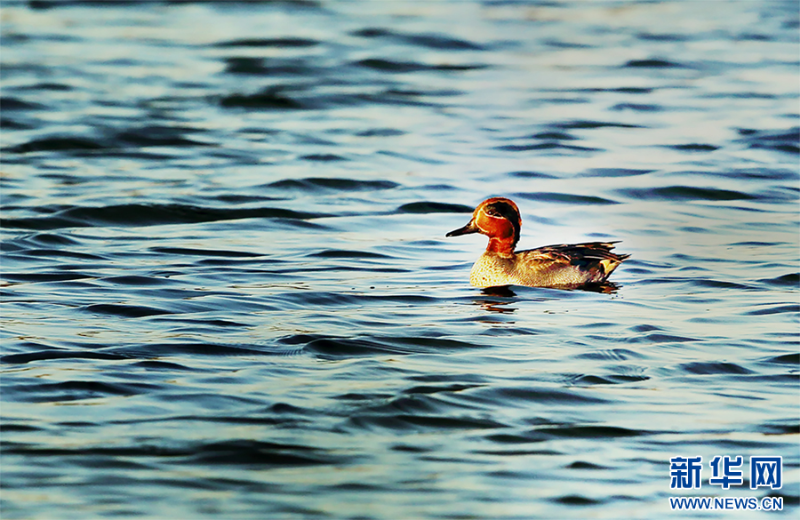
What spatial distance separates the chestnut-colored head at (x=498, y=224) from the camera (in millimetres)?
10664

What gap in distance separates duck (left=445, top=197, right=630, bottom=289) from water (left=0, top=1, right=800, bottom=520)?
0.14m

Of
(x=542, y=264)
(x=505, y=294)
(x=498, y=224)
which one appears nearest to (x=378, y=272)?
(x=498, y=224)

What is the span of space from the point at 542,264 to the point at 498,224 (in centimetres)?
62

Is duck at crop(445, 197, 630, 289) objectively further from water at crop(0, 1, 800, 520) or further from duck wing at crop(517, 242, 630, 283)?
water at crop(0, 1, 800, 520)

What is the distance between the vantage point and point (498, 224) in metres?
10.7

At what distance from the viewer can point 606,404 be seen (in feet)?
23.6

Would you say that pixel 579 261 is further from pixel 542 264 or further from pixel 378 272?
pixel 378 272

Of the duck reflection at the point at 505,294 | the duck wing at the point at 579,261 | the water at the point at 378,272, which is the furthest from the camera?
the duck wing at the point at 579,261

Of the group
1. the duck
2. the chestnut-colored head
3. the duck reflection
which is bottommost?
the duck reflection

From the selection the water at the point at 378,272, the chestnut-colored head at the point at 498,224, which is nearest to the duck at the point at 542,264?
the chestnut-colored head at the point at 498,224

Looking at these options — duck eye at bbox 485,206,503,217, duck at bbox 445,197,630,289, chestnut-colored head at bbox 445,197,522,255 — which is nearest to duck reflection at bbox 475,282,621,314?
duck at bbox 445,197,630,289

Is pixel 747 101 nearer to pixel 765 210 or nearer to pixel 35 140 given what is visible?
pixel 765 210

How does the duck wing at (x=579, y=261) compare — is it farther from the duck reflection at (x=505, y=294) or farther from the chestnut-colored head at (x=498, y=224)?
the chestnut-colored head at (x=498, y=224)

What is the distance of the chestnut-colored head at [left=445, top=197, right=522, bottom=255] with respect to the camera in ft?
35.0
